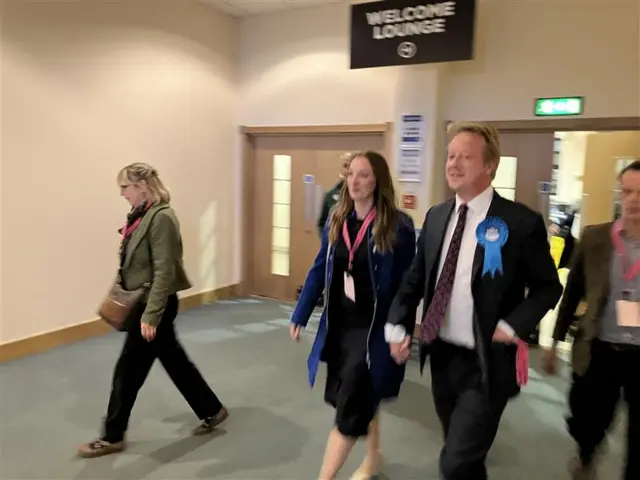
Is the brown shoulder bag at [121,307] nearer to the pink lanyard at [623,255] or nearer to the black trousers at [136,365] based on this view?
the black trousers at [136,365]

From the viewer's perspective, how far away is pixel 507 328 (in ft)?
5.58

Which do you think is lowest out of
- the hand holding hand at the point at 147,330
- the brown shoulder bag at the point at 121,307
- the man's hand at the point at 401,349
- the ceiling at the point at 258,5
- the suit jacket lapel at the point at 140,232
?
the hand holding hand at the point at 147,330

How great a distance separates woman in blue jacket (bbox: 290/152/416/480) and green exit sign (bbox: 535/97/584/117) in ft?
8.81

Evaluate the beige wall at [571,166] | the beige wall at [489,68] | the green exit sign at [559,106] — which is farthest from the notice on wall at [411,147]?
the beige wall at [571,166]

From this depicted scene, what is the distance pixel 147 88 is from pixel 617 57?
381 cm

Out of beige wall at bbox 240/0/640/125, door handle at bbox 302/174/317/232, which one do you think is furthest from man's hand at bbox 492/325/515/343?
door handle at bbox 302/174/317/232

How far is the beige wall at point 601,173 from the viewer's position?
4801 mm

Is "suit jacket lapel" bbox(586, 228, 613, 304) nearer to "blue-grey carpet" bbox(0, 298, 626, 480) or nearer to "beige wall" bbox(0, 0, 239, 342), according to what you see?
"blue-grey carpet" bbox(0, 298, 626, 480)

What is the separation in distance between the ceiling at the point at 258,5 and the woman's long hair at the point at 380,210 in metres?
3.61

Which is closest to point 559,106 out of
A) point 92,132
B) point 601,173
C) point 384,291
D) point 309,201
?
point 601,173

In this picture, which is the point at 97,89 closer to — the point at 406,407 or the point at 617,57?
the point at 406,407

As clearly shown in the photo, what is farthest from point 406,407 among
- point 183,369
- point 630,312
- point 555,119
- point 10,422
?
point 555,119

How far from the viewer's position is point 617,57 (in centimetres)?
414

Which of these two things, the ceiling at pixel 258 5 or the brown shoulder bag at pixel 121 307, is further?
the ceiling at pixel 258 5
